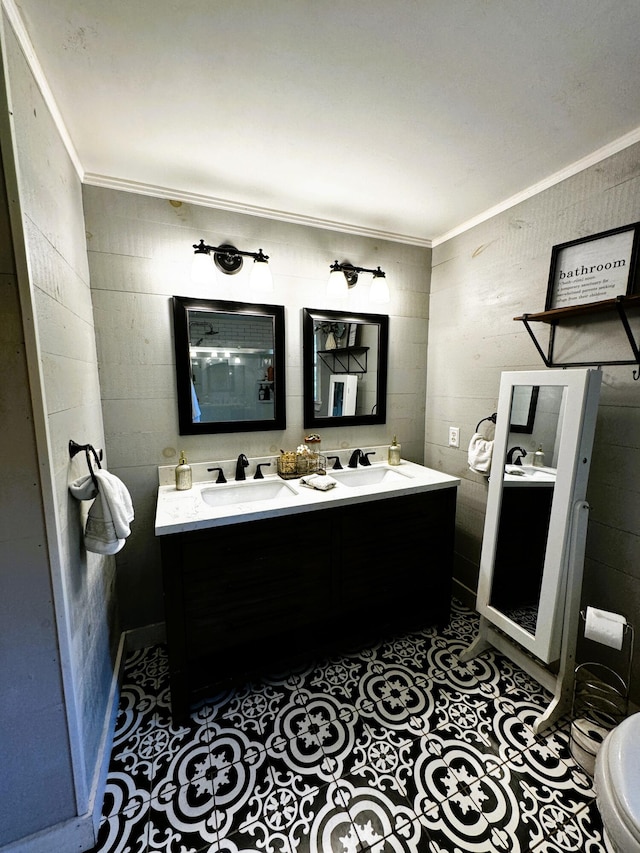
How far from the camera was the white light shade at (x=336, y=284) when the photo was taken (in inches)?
74.5

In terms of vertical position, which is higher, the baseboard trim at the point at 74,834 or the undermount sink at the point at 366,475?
the undermount sink at the point at 366,475

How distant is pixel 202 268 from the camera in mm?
1638

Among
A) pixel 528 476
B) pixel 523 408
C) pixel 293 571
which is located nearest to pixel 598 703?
pixel 528 476

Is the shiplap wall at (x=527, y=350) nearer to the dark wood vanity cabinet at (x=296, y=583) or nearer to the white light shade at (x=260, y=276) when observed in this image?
the dark wood vanity cabinet at (x=296, y=583)

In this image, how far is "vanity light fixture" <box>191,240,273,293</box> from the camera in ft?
5.41

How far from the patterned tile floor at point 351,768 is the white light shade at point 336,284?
6.40ft

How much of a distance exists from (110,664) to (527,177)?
9.41 ft

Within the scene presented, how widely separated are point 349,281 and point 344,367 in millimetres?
511

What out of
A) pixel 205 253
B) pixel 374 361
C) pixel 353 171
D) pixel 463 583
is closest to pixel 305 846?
pixel 463 583

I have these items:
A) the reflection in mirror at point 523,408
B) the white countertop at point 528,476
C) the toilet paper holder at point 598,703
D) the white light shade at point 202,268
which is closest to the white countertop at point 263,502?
the white countertop at point 528,476

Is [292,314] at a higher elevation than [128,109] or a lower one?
lower

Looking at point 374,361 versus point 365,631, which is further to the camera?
point 374,361

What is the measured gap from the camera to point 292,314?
6.28 feet

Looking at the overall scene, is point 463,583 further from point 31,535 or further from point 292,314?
point 31,535
